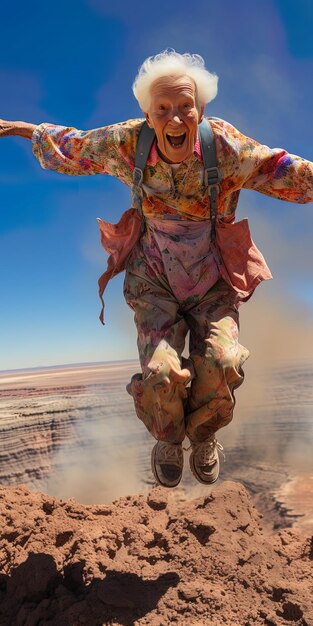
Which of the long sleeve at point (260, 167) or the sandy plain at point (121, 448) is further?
the sandy plain at point (121, 448)

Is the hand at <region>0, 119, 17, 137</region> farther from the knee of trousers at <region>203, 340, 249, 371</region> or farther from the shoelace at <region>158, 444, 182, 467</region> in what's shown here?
the shoelace at <region>158, 444, 182, 467</region>

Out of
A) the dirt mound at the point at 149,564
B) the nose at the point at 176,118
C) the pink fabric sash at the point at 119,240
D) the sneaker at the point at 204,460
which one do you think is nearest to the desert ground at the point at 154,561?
the dirt mound at the point at 149,564

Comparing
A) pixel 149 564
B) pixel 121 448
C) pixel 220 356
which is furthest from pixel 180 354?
pixel 121 448

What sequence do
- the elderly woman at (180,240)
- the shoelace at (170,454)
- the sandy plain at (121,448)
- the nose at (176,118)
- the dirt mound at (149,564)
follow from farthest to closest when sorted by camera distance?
the sandy plain at (121,448) < the dirt mound at (149,564) < the shoelace at (170,454) < the elderly woman at (180,240) < the nose at (176,118)

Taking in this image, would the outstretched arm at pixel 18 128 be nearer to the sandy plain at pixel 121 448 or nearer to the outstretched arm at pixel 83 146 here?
the outstretched arm at pixel 83 146

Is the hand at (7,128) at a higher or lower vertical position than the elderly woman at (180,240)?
higher

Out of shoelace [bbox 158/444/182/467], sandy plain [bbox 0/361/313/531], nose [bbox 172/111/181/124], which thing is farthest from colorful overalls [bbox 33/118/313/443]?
sandy plain [bbox 0/361/313/531]
